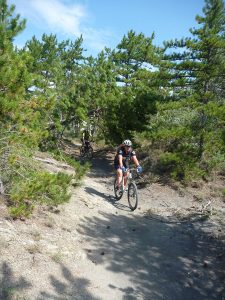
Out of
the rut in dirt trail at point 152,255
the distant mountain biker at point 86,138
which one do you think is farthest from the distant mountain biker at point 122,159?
the distant mountain biker at point 86,138

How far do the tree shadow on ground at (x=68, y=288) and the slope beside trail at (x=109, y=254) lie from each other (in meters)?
0.02

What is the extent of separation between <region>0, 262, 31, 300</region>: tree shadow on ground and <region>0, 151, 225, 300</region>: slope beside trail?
0.02 meters

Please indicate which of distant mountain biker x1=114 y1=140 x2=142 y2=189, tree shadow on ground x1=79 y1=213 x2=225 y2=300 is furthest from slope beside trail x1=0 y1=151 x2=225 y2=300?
distant mountain biker x1=114 y1=140 x2=142 y2=189

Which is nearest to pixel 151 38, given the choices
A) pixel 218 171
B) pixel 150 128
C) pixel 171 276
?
pixel 150 128

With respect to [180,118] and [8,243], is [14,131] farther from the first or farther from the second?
[180,118]

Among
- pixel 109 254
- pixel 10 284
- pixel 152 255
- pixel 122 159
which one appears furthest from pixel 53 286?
pixel 122 159

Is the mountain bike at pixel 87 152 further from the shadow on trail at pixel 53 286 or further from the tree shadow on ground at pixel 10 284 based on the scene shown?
the tree shadow on ground at pixel 10 284

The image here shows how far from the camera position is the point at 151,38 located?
33.3 metres

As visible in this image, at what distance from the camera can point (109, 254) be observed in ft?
25.0

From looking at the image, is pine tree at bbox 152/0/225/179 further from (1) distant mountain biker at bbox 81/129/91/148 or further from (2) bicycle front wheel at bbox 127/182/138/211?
(1) distant mountain biker at bbox 81/129/91/148

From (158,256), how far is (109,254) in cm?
124

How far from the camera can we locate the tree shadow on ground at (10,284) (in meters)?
5.16

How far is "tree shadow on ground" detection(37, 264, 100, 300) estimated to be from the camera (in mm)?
5512

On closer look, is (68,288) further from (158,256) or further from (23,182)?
(23,182)
